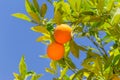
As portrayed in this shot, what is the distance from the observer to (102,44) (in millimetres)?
2080

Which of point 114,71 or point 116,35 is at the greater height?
point 116,35

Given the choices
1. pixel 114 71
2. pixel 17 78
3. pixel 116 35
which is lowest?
pixel 114 71

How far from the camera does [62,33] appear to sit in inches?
61.4

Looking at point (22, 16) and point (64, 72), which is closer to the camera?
point (22, 16)

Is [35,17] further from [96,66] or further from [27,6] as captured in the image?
[96,66]

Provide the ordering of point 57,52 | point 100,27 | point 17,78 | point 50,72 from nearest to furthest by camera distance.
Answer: point 57,52, point 100,27, point 17,78, point 50,72

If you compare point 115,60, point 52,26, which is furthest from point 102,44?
point 52,26

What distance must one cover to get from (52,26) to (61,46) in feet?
0.43

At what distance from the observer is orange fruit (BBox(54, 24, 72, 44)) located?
1.56 m

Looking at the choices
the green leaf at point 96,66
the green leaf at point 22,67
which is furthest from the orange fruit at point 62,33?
the green leaf at point 22,67

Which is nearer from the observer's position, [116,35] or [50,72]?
[116,35]

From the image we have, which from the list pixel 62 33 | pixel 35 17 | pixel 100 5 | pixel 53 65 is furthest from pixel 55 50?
pixel 53 65

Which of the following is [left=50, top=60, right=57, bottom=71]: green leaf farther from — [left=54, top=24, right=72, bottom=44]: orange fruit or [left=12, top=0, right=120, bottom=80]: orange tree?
[left=54, top=24, right=72, bottom=44]: orange fruit

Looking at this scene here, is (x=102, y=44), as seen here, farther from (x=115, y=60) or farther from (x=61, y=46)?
(x=61, y=46)
